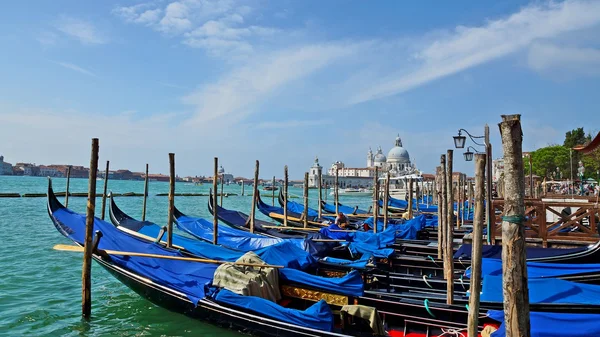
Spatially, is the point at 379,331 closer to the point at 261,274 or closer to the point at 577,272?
the point at 261,274

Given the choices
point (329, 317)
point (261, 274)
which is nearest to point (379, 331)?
point (329, 317)

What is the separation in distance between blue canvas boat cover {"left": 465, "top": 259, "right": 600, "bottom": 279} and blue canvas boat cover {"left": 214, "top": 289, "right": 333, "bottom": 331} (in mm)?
1984

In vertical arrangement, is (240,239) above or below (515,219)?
below

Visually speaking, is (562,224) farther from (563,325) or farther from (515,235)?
(515,235)

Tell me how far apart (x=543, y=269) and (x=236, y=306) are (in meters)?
3.49

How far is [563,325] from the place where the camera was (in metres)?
3.32

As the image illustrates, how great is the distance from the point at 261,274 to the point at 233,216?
24.7ft

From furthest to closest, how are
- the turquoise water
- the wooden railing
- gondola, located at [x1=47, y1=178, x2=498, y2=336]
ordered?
the wooden railing → the turquoise water → gondola, located at [x1=47, y1=178, x2=498, y2=336]

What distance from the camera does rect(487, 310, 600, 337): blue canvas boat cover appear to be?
3.27 metres

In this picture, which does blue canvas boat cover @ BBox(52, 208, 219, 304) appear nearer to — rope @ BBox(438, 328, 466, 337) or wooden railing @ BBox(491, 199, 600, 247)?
rope @ BBox(438, 328, 466, 337)

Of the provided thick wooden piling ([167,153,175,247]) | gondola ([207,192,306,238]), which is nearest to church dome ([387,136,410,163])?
gondola ([207,192,306,238])

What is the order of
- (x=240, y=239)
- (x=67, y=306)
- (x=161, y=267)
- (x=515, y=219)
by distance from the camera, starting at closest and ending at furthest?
(x=515, y=219) → (x=161, y=267) → (x=67, y=306) → (x=240, y=239)

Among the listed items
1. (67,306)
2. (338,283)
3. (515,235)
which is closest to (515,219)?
(515,235)

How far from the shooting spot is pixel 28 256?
9.28 meters
